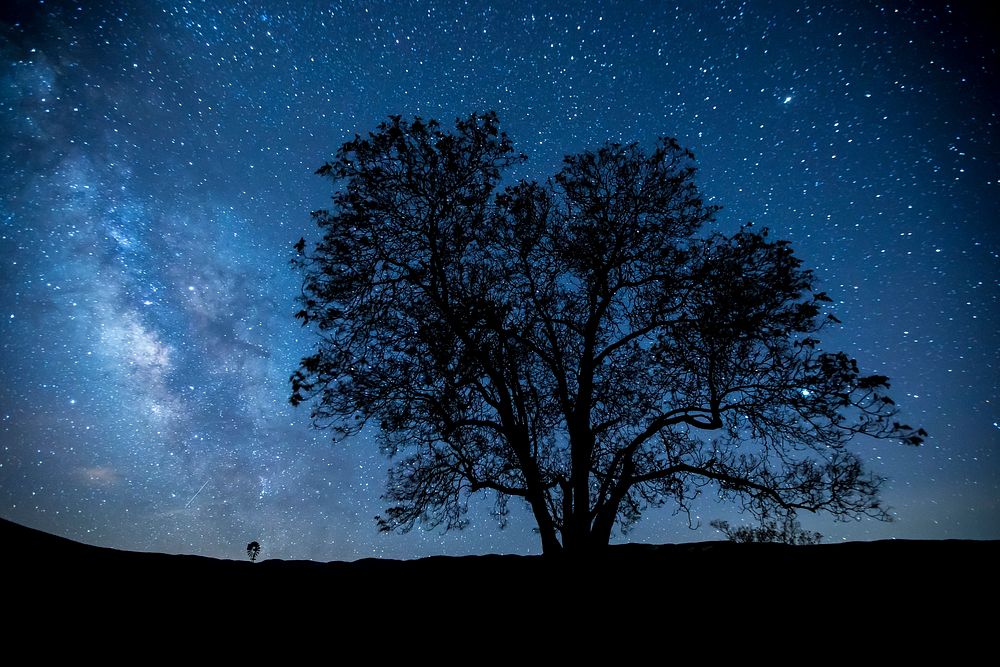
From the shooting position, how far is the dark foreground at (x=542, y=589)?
3527 millimetres

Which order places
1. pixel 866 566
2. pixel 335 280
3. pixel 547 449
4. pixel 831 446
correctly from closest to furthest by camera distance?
1. pixel 866 566
2. pixel 831 446
3. pixel 335 280
4. pixel 547 449

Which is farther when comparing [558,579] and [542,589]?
[558,579]

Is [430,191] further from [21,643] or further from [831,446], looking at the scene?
[831,446]

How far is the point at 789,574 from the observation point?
458cm

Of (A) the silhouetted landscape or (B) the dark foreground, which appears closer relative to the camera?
(B) the dark foreground

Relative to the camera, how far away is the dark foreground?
3527mm

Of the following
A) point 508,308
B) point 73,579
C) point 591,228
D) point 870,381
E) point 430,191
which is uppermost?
point 430,191

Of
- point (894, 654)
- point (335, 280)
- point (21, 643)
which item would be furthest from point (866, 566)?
point (335, 280)

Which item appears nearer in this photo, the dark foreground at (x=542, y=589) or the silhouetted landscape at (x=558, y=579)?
the dark foreground at (x=542, y=589)

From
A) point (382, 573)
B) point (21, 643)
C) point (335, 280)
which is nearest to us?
point (21, 643)

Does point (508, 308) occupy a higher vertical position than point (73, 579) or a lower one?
higher

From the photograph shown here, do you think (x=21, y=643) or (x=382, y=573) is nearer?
(x=21, y=643)

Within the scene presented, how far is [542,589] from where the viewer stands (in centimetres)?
496

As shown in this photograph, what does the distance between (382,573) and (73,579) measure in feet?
9.83
